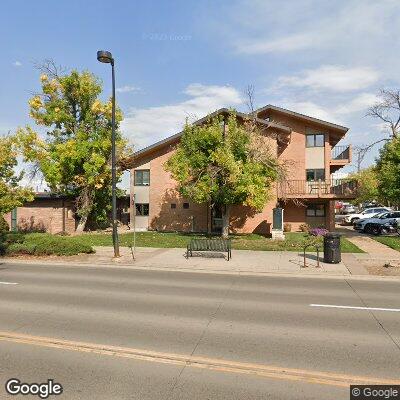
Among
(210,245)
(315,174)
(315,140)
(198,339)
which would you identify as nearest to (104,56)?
(210,245)

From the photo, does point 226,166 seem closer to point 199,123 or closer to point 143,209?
point 199,123

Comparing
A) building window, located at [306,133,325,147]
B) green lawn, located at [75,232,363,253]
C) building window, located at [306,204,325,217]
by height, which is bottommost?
green lawn, located at [75,232,363,253]

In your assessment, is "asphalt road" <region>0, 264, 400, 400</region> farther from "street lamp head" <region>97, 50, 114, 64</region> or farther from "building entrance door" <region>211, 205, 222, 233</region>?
"building entrance door" <region>211, 205, 222, 233</region>

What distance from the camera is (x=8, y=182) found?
23.0 meters

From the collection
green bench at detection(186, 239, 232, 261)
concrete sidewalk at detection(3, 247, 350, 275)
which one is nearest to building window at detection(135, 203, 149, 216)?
concrete sidewalk at detection(3, 247, 350, 275)

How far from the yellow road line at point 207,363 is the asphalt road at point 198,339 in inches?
0.7

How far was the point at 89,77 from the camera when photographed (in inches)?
1170

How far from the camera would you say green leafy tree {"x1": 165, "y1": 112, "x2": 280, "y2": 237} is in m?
23.0

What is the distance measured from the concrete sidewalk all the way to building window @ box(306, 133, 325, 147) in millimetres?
15510

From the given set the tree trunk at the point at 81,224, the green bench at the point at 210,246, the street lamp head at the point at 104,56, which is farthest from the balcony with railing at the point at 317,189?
the tree trunk at the point at 81,224

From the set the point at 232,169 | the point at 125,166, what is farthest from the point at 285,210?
the point at 125,166

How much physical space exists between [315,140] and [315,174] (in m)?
2.96

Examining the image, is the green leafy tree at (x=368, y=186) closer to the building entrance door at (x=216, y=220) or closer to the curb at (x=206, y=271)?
the building entrance door at (x=216, y=220)

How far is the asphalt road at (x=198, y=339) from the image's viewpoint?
5.26 m
